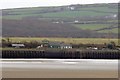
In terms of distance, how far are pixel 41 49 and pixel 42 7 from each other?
24.2 ft

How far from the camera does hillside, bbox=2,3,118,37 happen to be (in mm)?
28391

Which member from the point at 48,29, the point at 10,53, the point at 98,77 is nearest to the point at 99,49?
the point at 10,53

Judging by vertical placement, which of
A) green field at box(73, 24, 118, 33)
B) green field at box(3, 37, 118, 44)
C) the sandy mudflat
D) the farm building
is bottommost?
the sandy mudflat

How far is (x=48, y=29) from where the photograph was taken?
96.7 feet

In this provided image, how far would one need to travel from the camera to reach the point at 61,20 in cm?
2966

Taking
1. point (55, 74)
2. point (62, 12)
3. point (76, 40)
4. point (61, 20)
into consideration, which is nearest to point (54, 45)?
point (76, 40)

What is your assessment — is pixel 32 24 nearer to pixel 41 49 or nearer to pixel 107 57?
pixel 41 49

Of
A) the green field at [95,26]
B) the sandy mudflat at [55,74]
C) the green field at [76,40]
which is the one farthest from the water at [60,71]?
the green field at [95,26]

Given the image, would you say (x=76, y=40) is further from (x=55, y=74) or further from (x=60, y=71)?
(x=55, y=74)

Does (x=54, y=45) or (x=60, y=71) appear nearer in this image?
(x=60, y=71)

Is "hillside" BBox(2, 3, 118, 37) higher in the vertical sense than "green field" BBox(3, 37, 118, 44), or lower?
higher

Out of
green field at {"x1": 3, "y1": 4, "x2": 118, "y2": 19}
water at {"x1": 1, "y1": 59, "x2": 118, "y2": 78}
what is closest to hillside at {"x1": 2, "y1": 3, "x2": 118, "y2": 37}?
green field at {"x1": 3, "y1": 4, "x2": 118, "y2": 19}

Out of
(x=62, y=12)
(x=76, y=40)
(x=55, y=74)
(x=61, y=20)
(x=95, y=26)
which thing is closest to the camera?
(x=55, y=74)

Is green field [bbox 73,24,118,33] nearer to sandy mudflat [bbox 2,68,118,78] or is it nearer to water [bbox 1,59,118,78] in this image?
water [bbox 1,59,118,78]
